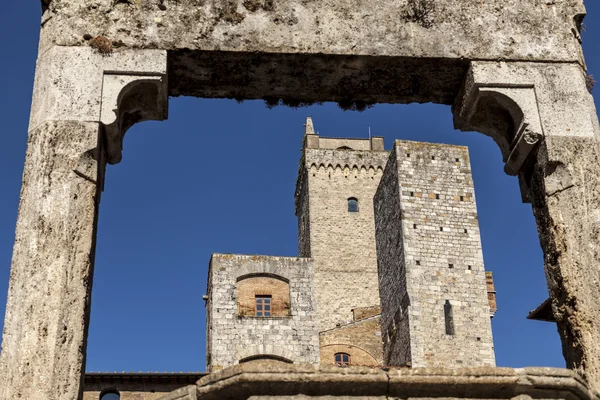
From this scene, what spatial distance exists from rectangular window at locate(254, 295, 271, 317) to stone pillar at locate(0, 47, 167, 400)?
90.5 feet

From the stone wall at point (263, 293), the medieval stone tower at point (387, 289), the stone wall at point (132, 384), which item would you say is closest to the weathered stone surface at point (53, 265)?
the medieval stone tower at point (387, 289)

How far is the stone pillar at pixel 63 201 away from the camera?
5445 millimetres

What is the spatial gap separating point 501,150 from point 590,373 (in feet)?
6.91

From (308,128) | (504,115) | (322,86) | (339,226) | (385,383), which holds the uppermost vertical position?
(308,128)

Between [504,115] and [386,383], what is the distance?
282cm

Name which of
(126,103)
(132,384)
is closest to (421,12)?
(126,103)

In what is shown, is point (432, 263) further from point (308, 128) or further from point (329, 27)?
point (308, 128)

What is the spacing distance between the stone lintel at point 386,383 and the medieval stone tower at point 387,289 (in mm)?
20081

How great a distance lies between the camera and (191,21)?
22.4 feet

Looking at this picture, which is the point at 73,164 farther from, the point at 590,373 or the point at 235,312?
the point at 235,312

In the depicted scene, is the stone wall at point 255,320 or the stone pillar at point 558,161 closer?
the stone pillar at point 558,161

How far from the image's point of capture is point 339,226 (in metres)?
48.6

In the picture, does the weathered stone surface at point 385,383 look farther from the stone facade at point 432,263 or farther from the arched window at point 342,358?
the arched window at point 342,358

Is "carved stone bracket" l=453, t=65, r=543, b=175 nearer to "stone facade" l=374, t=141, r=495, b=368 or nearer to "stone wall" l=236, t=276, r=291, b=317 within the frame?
"stone facade" l=374, t=141, r=495, b=368
